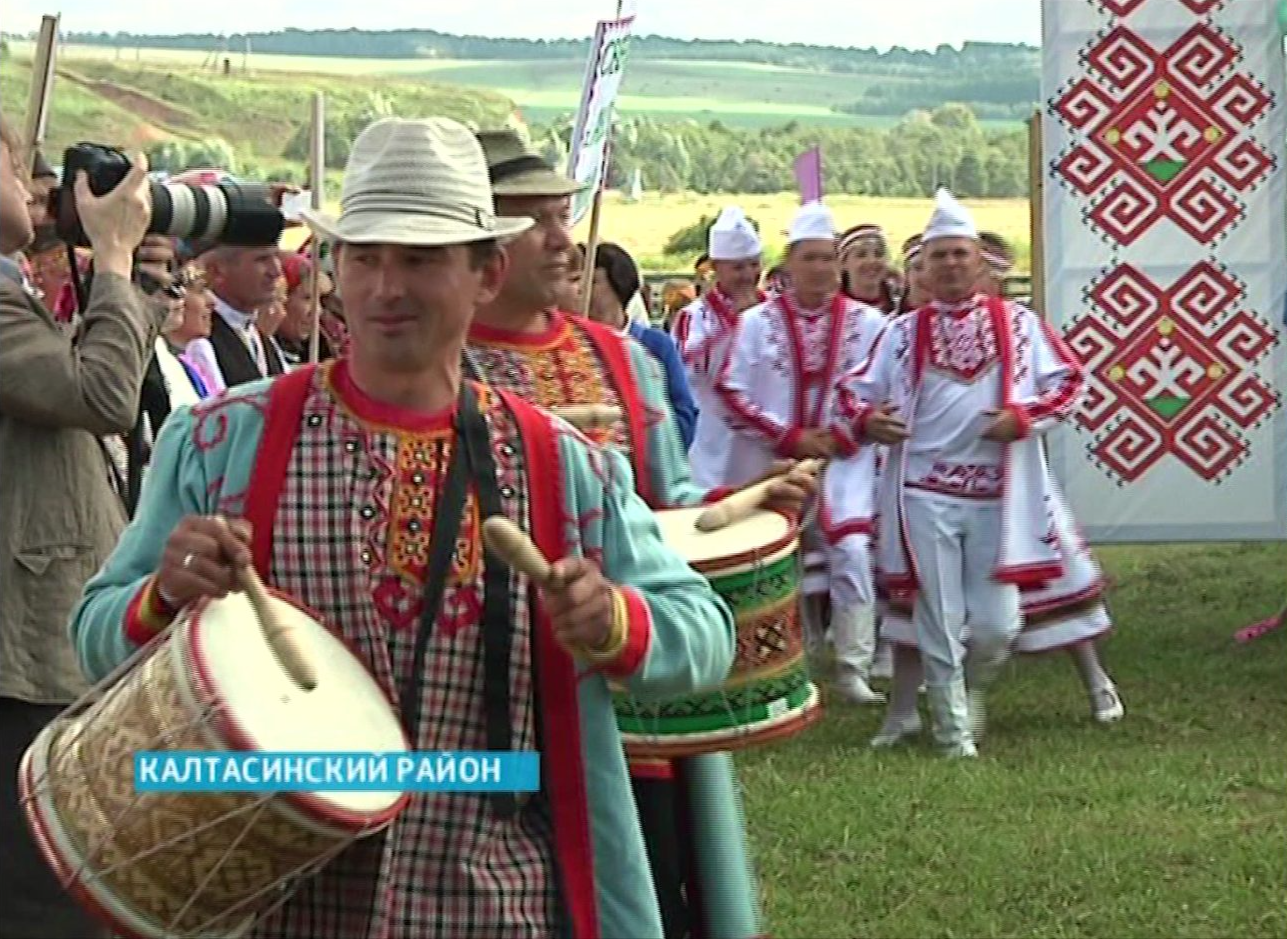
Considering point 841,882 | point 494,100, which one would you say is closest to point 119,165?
point 841,882

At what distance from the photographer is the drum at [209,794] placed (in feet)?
9.05

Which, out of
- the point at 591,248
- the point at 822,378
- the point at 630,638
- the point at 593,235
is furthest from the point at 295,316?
the point at 630,638

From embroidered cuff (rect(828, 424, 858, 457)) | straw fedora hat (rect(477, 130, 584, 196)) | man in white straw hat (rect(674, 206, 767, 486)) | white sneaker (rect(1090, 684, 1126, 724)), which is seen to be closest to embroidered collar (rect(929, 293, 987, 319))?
embroidered cuff (rect(828, 424, 858, 457))

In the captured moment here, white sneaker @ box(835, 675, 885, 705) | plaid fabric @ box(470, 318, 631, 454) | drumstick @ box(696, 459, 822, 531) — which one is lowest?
white sneaker @ box(835, 675, 885, 705)

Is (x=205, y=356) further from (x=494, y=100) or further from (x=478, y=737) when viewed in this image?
(x=494, y=100)

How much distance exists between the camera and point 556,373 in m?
4.39

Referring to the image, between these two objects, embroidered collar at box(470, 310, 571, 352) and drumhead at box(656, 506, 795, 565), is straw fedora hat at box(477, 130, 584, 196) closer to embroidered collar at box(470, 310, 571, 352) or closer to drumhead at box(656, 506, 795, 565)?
embroidered collar at box(470, 310, 571, 352)

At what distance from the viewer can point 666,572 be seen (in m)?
3.14

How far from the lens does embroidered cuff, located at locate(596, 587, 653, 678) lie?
2891mm

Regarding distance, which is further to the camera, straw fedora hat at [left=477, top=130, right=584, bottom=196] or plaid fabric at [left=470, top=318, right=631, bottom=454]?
straw fedora hat at [left=477, top=130, right=584, bottom=196]

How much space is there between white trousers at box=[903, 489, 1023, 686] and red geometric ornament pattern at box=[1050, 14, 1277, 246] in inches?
110

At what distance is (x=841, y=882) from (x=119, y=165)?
9.68 feet

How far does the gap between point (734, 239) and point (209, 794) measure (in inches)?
347

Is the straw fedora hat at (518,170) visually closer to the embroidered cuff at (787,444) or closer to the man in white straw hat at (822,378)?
the embroidered cuff at (787,444)
